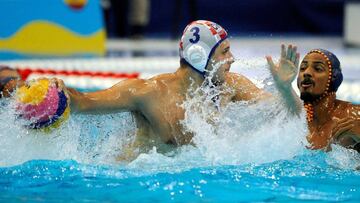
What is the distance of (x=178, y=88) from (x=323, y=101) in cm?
81

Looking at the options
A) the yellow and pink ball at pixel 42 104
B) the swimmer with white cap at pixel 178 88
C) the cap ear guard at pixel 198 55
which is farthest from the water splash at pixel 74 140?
the cap ear guard at pixel 198 55

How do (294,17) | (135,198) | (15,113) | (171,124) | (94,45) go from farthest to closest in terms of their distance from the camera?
(294,17)
(94,45)
(171,124)
(15,113)
(135,198)

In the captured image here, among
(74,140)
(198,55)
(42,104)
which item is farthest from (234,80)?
(42,104)

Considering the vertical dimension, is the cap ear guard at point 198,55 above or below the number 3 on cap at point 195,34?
below

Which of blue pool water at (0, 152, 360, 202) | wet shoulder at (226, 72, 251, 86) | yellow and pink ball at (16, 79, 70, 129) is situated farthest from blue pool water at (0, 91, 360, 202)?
yellow and pink ball at (16, 79, 70, 129)

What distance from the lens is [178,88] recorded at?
4.09 m

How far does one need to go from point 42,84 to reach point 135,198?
729mm

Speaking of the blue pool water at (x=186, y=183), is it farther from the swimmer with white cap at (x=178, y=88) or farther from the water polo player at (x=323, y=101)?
the swimmer with white cap at (x=178, y=88)

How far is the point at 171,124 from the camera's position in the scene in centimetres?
403

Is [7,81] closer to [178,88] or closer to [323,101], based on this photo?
[178,88]

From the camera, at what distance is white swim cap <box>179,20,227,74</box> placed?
157 inches

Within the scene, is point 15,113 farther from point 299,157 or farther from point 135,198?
point 299,157

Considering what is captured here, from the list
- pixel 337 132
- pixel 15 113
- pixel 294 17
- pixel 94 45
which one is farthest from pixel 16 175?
pixel 294 17

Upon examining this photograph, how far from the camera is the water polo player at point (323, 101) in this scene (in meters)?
4.08
